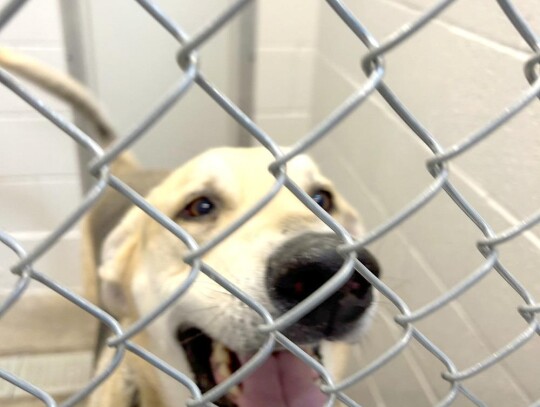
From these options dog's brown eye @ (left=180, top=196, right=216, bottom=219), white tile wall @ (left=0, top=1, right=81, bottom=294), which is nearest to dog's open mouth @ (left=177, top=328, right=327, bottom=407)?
dog's brown eye @ (left=180, top=196, right=216, bottom=219)

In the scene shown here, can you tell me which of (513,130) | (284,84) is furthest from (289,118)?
(513,130)

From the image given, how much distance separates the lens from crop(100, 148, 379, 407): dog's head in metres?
0.71

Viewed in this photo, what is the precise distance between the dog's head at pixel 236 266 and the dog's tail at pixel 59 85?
554mm

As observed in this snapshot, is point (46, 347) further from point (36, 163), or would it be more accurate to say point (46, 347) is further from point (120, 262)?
point (120, 262)

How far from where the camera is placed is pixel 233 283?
0.82 m

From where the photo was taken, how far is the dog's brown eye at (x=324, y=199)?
118 cm

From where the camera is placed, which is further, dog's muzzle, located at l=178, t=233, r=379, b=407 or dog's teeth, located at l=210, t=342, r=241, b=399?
dog's teeth, located at l=210, t=342, r=241, b=399

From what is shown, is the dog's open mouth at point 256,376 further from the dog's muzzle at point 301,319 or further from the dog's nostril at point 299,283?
the dog's nostril at point 299,283

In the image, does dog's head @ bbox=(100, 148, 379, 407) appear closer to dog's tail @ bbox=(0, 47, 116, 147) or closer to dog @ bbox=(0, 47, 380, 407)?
dog @ bbox=(0, 47, 380, 407)

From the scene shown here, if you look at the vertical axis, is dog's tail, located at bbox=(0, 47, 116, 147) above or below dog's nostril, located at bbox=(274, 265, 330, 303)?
above

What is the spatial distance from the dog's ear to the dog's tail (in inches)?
21.1

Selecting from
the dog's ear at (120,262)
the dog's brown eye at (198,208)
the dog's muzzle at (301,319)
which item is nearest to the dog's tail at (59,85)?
the dog's ear at (120,262)

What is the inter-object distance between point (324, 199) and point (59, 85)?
0.88 metres

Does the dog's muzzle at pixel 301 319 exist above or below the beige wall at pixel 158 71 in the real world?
below
